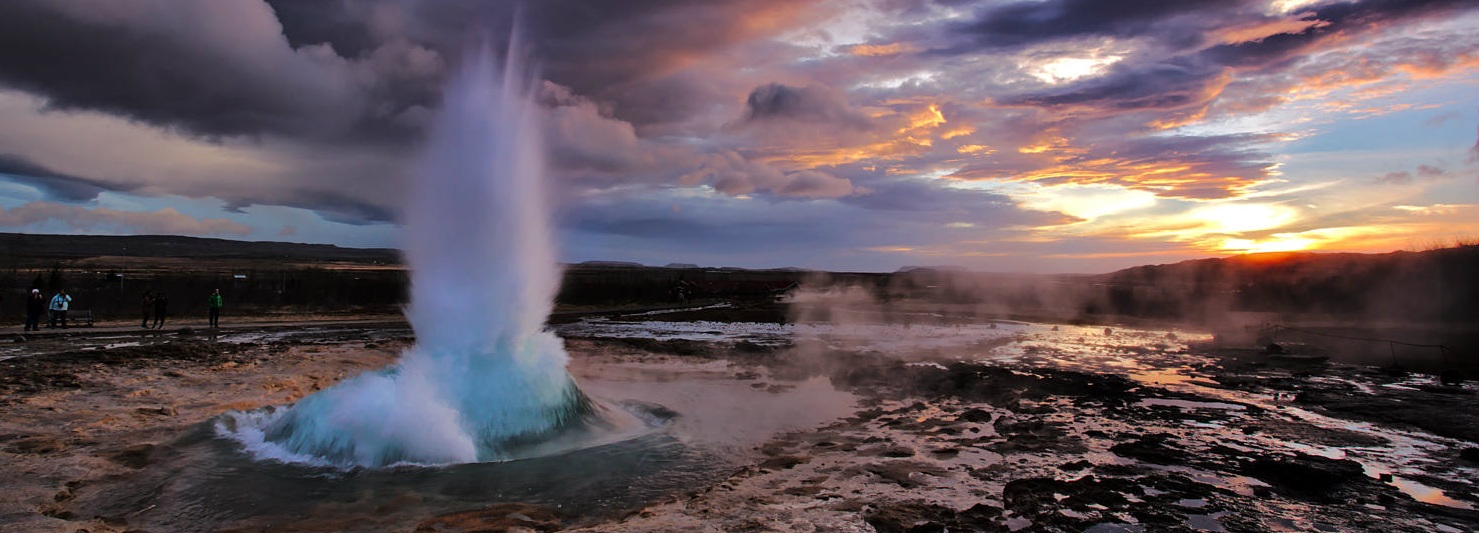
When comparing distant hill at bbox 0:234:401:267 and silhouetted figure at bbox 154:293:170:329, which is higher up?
distant hill at bbox 0:234:401:267

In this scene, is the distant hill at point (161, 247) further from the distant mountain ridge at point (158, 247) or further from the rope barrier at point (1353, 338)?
the rope barrier at point (1353, 338)

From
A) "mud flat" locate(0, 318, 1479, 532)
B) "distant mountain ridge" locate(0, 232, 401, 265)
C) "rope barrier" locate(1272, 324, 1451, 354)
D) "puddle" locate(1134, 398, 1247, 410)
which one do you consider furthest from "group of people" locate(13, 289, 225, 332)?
"distant mountain ridge" locate(0, 232, 401, 265)

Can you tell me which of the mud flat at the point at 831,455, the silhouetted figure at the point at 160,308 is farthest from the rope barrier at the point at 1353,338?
the silhouetted figure at the point at 160,308

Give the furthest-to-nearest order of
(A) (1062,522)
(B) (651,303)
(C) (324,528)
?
(B) (651,303) → (A) (1062,522) → (C) (324,528)

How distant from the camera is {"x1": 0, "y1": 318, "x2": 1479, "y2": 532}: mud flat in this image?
19.8 ft

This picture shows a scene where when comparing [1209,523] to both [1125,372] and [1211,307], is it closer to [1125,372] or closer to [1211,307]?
[1125,372]

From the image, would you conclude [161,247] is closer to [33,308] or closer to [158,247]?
[158,247]

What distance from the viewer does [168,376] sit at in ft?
40.0

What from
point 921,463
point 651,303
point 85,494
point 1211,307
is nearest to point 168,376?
point 85,494

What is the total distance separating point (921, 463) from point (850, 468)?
925 millimetres

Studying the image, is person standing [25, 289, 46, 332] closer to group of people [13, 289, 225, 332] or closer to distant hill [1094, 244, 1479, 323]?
group of people [13, 289, 225, 332]

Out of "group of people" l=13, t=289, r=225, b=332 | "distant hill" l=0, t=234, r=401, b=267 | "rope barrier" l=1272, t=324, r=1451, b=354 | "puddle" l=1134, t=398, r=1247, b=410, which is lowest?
"puddle" l=1134, t=398, r=1247, b=410

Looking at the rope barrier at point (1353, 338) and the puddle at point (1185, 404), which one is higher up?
the rope barrier at point (1353, 338)

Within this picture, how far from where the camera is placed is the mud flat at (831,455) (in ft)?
19.8
